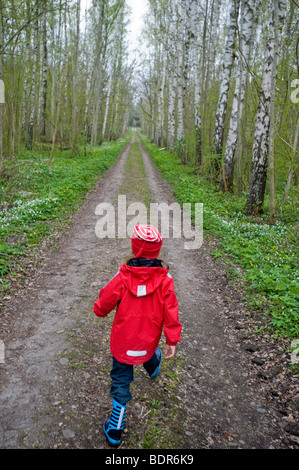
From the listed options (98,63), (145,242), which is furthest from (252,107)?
(98,63)

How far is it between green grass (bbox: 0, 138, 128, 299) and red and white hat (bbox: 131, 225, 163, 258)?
3.22 m

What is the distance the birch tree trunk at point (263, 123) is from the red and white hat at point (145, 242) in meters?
Result: 6.77

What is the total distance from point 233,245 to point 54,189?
6.16 m

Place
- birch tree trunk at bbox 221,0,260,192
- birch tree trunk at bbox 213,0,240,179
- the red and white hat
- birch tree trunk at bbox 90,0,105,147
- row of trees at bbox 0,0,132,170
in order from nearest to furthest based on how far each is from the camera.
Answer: the red and white hat < birch tree trunk at bbox 221,0,260,192 < row of trees at bbox 0,0,132,170 < birch tree trunk at bbox 213,0,240,179 < birch tree trunk at bbox 90,0,105,147

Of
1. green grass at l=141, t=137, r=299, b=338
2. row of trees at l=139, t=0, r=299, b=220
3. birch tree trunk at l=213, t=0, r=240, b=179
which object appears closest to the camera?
green grass at l=141, t=137, r=299, b=338

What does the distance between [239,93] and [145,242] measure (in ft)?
31.8

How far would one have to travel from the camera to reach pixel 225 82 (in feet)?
41.2

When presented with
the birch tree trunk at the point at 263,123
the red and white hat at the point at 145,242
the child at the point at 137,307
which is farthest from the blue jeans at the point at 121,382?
the birch tree trunk at the point at 263,123

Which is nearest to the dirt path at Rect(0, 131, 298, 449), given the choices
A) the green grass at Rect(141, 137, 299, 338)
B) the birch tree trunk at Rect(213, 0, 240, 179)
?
the green grass at Rect(141, 137, 299, 338)

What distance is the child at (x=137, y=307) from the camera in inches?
104

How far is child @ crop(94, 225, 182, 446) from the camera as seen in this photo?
2.64m

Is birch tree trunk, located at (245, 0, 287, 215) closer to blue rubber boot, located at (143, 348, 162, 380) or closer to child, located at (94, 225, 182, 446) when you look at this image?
child, located at (94, 225, 182, 446)

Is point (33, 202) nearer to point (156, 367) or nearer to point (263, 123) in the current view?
point (263, 123)
